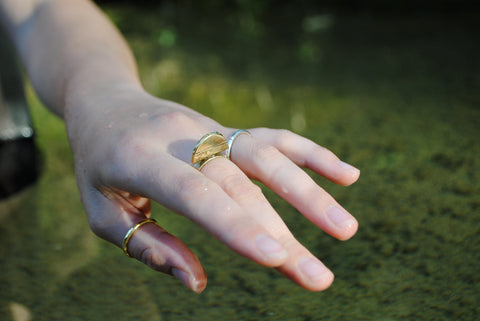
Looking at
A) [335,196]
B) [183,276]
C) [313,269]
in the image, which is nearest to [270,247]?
[313,269]

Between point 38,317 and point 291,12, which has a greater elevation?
point 291,12

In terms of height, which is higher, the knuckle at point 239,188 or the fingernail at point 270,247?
the knuckle at point 239,188

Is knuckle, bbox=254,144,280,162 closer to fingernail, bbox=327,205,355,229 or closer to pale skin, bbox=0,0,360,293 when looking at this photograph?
pale skin, bbox=0,0,360,293

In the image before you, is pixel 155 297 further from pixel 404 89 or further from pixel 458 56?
pixel 458 56

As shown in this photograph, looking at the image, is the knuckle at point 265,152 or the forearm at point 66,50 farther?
the forearm at point 66,50

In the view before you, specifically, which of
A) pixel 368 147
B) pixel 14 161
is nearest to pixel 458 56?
pixel 368 147

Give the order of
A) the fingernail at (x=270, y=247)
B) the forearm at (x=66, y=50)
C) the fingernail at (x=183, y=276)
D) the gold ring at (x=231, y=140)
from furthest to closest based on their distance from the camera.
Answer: the forearm at (x=66, y=50) → the gold ring at (x=231, y=140) → the fingernail at (x=183, y=276) → the fingernail at (x=270, y=247)

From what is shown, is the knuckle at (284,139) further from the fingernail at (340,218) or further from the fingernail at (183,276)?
the fingernail at (183,276)

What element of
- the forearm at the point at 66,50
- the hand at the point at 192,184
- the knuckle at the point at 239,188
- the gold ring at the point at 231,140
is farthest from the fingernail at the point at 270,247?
the forearm at the point at 66,50
